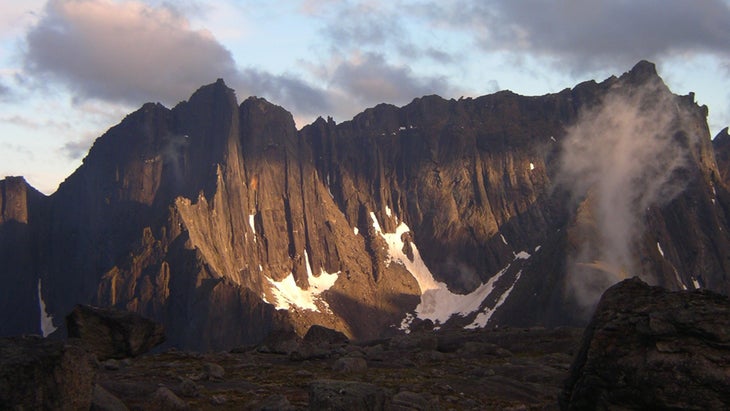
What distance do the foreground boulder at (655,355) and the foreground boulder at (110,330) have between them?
1141 inches

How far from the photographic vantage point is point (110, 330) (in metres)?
47.8

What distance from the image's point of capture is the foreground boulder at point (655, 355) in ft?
77.4

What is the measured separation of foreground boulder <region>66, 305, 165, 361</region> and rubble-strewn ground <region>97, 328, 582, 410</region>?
1.23 meters

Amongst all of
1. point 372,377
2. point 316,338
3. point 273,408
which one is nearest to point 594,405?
point 273,408

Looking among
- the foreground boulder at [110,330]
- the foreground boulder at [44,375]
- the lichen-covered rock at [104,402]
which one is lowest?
the lichen-covered rock at [104,402]

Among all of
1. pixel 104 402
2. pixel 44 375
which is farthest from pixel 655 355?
pixel 44 375

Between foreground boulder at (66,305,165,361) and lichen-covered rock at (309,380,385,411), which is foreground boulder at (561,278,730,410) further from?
foreground boulder at (66,305,165,361)

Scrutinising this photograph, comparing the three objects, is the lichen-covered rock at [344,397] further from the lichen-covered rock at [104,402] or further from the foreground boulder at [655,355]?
the lichen-covered rock at [104,402]

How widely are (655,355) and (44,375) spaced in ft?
62.0

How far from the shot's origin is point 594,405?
83.0 feet

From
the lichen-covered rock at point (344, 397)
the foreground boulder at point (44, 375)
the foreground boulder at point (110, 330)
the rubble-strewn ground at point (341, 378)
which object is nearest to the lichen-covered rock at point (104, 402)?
the foreground boulder at point (44, 375)

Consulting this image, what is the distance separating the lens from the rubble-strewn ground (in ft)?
113

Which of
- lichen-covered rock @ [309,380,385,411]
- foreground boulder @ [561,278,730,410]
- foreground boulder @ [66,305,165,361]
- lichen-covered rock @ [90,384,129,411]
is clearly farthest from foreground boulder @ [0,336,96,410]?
foreground boulder @ [66,305,165,361]

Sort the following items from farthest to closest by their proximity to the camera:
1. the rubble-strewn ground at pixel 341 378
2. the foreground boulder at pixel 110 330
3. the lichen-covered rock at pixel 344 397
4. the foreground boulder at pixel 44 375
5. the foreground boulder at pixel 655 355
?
the foreground boulder at pixel 110 330 → the rubble-strewn ground at pixel 341 378 → the lichen-covered rock at pixel 344 397 → the foreground boulder at pixel 44 375 → the foreground boulder at pixel 655 355
